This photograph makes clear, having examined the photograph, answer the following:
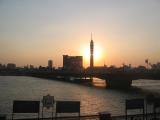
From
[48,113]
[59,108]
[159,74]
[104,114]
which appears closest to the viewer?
[104,114]

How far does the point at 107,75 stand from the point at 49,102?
390ft

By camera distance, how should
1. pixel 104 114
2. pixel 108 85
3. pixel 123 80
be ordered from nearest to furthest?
pixel 104 114, pixel 123 80, pixel 108 85

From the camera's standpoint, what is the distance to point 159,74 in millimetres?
112500

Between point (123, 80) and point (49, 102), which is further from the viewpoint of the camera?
point (123, 80)

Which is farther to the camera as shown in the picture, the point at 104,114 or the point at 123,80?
the point at 123,80

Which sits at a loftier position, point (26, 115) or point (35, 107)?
point (35, 107)

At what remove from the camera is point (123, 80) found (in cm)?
13575

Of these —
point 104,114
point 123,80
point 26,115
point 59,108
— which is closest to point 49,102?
point 59,108

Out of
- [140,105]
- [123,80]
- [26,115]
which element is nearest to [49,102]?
[140,105]

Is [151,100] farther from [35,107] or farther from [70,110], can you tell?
Answer: [35,107]

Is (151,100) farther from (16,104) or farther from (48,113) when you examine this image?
(48,113)

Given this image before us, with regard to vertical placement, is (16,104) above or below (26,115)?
above

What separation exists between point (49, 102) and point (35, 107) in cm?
102

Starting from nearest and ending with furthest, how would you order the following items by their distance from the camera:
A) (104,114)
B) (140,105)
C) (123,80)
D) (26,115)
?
(104,114) < (140,105) < (26,115) < (123,80)
